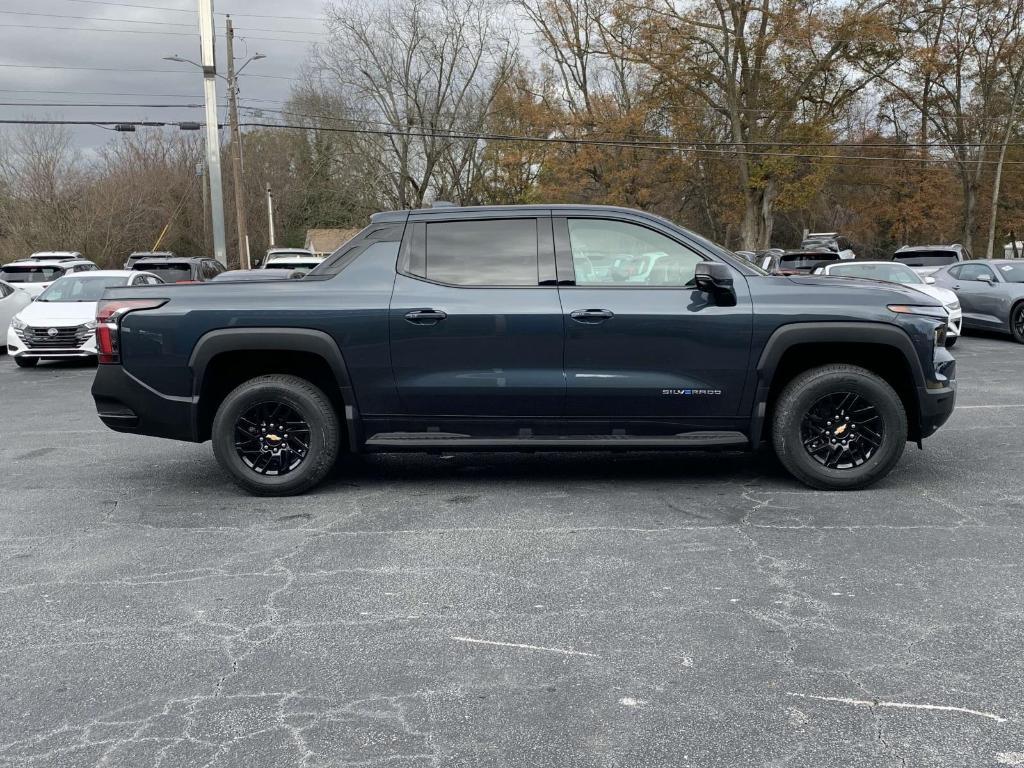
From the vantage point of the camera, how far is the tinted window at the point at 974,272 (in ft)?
55.2

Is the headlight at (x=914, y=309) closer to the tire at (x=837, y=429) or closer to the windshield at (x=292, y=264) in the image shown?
the tire at (x=837, y=429)

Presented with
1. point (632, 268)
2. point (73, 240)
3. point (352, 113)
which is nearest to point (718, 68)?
point (352, 113)

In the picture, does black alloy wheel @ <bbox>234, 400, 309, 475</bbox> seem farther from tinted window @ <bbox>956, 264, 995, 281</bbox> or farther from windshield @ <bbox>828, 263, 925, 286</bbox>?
tinted window @ <bbox>956, 264, 995, 281</bbox>

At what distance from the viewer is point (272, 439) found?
6109mm

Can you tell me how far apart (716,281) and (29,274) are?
20962mm

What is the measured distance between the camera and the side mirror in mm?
5609

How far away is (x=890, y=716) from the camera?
3.12m

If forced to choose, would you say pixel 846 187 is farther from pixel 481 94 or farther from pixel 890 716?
pixel 890 716

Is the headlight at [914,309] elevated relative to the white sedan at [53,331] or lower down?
elevated

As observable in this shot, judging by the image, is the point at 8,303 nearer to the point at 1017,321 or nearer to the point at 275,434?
the point at 275,434

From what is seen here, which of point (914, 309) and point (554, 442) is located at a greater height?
point (914, 309)

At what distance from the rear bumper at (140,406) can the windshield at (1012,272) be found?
15.2m

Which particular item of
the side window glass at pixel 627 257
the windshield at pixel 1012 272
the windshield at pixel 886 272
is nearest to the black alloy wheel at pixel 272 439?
the side window glass at pixel 627 257

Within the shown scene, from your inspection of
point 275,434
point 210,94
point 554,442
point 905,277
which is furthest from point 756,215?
point 275,434
